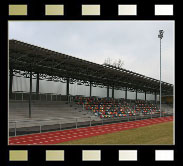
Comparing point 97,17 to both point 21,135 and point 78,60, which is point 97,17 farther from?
point 78,60

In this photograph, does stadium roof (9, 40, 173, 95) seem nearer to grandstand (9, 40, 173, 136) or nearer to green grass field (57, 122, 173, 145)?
grandstand (9, 40, 173, 136)

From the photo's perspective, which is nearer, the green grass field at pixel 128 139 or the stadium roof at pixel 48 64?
the green grass field at pixel 128 139

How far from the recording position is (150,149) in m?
3.65

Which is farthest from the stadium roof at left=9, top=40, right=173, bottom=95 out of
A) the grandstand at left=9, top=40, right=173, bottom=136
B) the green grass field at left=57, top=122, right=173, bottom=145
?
the green grass field at left=57, top=122, right=173, bottom=145

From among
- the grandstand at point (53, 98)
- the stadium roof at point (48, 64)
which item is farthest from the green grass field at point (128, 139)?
the stadium roof at point (48, 64)

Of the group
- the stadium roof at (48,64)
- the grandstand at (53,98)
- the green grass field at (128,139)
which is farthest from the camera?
the grandstand at (53,98)

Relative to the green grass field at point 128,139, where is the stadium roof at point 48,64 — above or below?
above

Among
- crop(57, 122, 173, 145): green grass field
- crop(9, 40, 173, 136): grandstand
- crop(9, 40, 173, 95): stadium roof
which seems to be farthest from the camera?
crop(9, 40, 173, 136): grandstand

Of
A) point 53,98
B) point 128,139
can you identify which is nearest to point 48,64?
point 53,98

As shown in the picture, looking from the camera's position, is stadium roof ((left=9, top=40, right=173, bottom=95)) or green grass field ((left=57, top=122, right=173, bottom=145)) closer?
green grass field ((left=57, top=122, right=173, bottom=145))

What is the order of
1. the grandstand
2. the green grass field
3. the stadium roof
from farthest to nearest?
the grandstand
the stadium roof
the green grass field

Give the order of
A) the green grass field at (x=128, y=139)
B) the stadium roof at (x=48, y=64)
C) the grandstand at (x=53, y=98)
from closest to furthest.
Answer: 1. the green grass field at (x=128, y=139)
2. the stadium roof at (x=48, y=64)
3. the grandstand at (x=53, y=98)

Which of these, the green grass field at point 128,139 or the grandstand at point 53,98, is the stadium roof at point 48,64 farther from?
the green grass field at point 128,139

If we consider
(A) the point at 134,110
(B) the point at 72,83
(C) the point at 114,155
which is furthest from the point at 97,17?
(A) the point at 134,110
